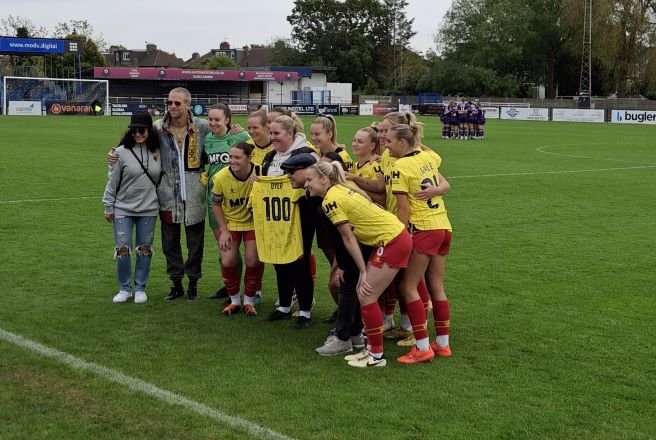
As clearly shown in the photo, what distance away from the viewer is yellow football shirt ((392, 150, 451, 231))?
237 inches

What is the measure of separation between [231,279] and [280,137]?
1512 mm

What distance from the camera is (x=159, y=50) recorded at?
134250 mm

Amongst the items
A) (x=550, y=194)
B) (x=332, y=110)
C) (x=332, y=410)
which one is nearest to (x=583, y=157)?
(x=550, y=194)

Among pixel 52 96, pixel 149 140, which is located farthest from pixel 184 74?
pixel 149 140

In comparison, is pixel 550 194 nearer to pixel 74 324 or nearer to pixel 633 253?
pixel 633 253

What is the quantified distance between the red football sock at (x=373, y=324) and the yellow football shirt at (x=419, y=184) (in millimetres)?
717

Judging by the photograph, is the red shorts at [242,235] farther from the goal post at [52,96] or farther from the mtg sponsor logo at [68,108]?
the mtg sponsor logo at [68,108]

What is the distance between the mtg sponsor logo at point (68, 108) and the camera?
181 feet

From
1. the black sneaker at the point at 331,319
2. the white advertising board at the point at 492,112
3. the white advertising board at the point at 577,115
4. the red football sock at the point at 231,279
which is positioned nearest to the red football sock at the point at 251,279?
the red football sock at the point at 231,279

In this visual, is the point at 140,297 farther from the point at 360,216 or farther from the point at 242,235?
Result: the point at 360,216

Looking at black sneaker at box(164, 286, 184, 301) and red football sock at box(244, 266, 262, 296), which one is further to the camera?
black sneaker at box(164, 286, 184, 301)

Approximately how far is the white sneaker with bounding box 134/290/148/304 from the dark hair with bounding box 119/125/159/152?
1.35m

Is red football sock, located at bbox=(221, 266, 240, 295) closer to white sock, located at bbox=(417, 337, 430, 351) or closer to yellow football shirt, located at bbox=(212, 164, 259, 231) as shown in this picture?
yellow football shirt, located at bbox=(212, 164, 259, 231)

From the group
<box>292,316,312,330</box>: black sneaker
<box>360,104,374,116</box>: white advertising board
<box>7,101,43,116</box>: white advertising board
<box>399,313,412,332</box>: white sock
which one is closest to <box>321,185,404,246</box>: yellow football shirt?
<box>399,313,412,332</box>: white sock
